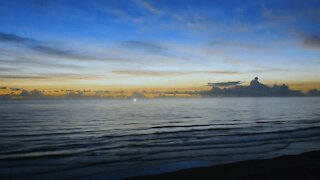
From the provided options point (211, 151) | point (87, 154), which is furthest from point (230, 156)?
point (87, 154)

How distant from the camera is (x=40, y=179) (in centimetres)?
1605

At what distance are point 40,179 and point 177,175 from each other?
7565 mm

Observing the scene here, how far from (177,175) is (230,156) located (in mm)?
8299

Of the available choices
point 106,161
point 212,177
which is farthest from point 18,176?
point 212,177

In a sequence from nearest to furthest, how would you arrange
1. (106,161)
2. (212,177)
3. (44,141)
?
(212,177), (106,161), (44,141)

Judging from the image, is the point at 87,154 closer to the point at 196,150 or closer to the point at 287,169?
the point at 196,150

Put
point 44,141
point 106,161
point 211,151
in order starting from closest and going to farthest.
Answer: point 106,161 < point 211,151 < point 44,141

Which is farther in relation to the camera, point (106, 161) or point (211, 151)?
point (211, 151)

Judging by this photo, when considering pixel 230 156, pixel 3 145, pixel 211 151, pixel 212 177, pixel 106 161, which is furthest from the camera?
pixel 3 145

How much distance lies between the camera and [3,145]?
26922mm

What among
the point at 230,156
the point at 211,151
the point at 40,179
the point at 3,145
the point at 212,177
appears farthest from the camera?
the point at 3,145

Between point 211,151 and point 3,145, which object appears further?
point 3,145

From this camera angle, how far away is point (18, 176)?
54.7 feet

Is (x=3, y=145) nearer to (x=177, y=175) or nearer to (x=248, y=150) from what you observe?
(x=177, y=175)
